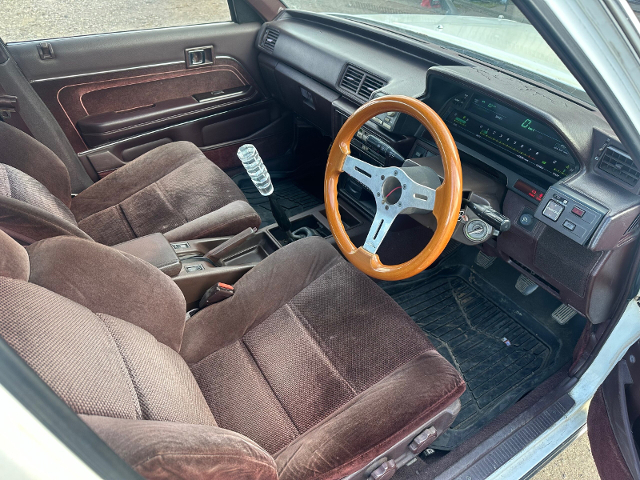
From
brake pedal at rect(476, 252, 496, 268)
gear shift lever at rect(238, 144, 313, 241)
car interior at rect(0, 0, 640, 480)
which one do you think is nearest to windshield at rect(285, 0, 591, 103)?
car interior at rect(0, 0, 640, 480)

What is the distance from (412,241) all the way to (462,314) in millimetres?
374

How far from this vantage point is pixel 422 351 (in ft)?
3.84

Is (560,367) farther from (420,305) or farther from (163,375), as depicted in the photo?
(163,375)

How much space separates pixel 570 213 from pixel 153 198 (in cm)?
144

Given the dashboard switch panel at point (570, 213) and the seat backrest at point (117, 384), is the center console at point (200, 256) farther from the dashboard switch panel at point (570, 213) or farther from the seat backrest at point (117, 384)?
the dashboard switch panel at point (570, 213)

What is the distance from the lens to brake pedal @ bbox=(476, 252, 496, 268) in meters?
1.93

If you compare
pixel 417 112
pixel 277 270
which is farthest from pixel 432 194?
pixel 277 270

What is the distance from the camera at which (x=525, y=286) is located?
1.79m

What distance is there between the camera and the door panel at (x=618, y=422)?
4.15 ft

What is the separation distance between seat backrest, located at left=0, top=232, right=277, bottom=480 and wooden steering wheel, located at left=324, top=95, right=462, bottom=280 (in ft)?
1.92

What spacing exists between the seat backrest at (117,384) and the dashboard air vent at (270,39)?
1.75 metres

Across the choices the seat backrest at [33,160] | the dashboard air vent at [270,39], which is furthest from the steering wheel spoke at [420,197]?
the dashboard air vent at [270,39]

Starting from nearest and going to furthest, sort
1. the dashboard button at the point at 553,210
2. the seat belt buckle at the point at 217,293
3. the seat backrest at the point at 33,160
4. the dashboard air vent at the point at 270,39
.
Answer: the dashboard button at the point at 553,210 < the seat belt buckle at the point at 217,293 < the seat backrest at the point at 33,160 < the dashboard air vent at the point at 270,39

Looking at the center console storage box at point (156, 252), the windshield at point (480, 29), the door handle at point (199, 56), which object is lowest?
the center console storage box at point (156, 252)
